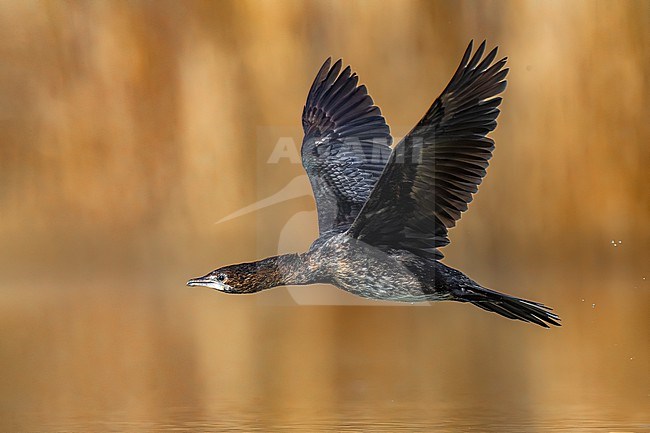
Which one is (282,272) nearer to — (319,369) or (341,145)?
(341,145)

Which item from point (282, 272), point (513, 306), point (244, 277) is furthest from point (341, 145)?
point (513, 306)

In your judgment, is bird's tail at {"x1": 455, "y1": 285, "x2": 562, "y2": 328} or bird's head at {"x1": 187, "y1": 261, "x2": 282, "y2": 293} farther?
bird's head at {"x1": 187, "y1": 261, "x2": 282, "y2": 293}

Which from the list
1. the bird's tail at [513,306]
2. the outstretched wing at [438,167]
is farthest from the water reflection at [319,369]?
the outstretched wing at [438,167]

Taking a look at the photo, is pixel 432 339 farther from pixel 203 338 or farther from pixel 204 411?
pixel 204 411

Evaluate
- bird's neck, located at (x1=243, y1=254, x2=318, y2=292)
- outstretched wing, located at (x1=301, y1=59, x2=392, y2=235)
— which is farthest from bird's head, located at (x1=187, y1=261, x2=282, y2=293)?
outstretched wing, located at (x1=301, y1=59, x2=392, y2=235)

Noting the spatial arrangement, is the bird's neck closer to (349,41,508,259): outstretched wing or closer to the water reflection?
(349,41,508,259): outstretched wing

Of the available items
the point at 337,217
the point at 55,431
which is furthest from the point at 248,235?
the point at 55,431

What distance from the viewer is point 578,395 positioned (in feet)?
18.8

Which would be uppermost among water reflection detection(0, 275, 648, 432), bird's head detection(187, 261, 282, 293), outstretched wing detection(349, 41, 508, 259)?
outstretched wing detection(349, 41, 508, 259)

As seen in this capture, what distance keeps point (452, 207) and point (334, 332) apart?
412 cm

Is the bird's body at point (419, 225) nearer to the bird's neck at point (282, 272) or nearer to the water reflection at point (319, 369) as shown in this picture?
the bird's neck at point (282, 272)

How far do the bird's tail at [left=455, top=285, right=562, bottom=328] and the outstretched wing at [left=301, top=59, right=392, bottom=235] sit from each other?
39.5 inches

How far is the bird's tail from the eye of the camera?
15.2 ft

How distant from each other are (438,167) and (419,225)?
333 millimetres
